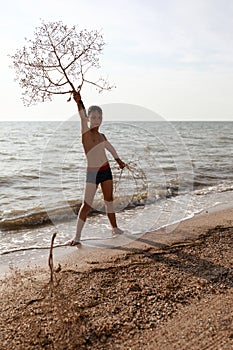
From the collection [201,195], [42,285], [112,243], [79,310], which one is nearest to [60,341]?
[79,310]

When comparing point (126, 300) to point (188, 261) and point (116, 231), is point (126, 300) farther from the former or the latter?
point (116, 231)

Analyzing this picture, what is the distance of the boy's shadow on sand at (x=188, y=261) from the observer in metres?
4.02

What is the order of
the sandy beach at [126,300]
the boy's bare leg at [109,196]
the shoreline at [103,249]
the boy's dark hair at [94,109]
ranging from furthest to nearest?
1. the boy's bare leg at [109,196]
2. the boy's dark hair at [94,109]
3. the shoreline at [103,249]
4. the sandy beach at [126,300]

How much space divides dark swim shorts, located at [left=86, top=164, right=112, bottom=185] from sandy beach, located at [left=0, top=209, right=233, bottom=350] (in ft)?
3.58

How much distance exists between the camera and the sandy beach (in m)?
2.90

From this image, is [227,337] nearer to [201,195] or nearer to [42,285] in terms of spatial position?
[42,285]

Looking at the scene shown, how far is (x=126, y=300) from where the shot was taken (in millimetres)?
3484

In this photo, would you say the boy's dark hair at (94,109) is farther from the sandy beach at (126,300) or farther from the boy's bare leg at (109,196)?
the sandy beach at (126,300)

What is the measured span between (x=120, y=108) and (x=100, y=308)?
3.26 meters

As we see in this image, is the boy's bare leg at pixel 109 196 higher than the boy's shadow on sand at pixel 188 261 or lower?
higher

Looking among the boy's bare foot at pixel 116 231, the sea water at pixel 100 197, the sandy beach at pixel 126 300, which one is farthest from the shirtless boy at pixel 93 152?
the sandy beach at pixel 126 300

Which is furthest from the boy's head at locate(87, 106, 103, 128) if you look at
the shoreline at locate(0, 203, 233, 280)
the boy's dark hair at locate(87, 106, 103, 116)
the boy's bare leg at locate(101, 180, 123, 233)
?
the shoreline at locate(0, 203, 233, 280)

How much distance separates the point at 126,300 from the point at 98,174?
7.90 ft

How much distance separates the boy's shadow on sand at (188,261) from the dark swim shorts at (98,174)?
1.02 m
